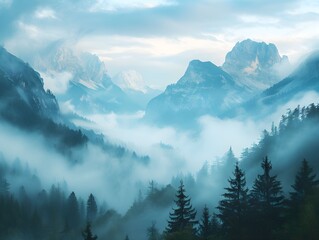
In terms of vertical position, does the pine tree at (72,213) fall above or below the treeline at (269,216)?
above

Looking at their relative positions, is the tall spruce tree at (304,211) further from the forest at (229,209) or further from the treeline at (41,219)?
the treeline at (41,219)

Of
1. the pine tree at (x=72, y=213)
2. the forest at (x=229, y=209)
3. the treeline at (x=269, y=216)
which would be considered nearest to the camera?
the treeline at (x=269, y=216)

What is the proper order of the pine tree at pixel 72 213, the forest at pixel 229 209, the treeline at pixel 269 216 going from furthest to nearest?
the pine tree at pixel 72 213 → the forest at pixel 229 209 → the treeline at pixel 269 216

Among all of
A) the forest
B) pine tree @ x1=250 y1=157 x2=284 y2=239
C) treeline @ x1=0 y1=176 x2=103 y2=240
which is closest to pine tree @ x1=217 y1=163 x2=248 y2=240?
the forest

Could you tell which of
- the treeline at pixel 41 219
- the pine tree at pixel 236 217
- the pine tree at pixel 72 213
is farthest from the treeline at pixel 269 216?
the pine tree at pixel 72 213

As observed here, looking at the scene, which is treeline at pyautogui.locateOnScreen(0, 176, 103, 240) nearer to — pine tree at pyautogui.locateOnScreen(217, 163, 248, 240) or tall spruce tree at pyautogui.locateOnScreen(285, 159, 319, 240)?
pine tree at pyautogui.locateOnScreen(217, 163, 248, 240)

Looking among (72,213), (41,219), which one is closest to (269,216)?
(41,219)

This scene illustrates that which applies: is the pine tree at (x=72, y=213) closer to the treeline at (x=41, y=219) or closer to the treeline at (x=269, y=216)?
the treeline at (x=41, y=219)

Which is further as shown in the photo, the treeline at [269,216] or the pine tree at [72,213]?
the pine tree at [72,213]

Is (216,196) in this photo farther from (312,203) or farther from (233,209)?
(312,203)

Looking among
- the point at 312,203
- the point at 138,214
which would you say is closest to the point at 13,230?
the point at 138,214

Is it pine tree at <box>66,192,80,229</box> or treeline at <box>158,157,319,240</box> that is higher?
pine tree at <box>66,192,80,229</box>

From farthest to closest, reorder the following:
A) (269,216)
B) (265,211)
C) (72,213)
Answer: (72,213) < (265,211) < (269,216)

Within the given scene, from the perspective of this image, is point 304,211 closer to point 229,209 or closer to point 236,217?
point 236,217
